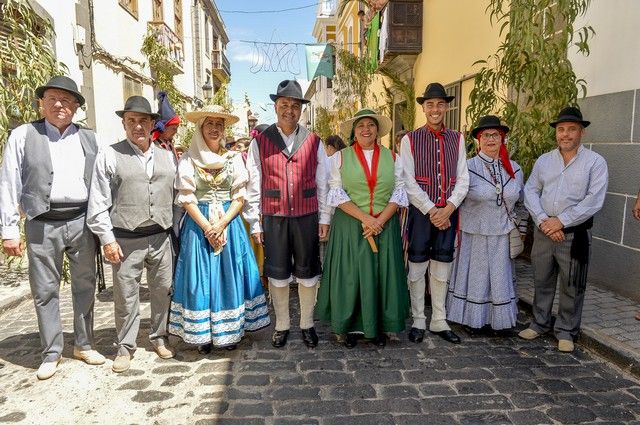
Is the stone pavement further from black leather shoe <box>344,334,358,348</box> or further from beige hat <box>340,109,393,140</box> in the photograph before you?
beige hat <box>340,109,393,140</box>

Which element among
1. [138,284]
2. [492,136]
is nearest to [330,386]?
[138,284]

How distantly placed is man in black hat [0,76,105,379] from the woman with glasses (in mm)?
2777

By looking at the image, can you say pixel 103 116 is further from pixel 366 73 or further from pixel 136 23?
pixel 366 73

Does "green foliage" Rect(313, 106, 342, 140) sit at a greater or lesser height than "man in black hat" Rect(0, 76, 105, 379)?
greater

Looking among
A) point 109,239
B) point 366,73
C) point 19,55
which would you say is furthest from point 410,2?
point 109,239

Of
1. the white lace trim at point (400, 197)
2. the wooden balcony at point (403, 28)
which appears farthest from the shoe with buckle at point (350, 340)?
the wooden balcony at point (403, 28)

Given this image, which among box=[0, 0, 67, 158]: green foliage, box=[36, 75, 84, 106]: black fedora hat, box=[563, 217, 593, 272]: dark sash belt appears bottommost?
box=[563, 217, 593, 272]: dark sash belt

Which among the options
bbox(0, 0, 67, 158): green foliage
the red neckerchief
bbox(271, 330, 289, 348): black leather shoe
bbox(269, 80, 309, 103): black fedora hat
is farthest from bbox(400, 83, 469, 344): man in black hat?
Answer: bbox(0, 0, 67, 158): green foliage

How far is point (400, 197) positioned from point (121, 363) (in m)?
2.31

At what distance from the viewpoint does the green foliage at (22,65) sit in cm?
447

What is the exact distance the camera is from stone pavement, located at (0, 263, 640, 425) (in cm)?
270

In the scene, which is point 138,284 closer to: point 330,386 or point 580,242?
point 330,386

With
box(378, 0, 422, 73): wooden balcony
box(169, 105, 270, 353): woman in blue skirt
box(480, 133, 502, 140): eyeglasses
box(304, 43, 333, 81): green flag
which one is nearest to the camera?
box(169, 105, 270, 353): woman in blue skirt

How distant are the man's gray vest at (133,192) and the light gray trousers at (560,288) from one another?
2879mm
